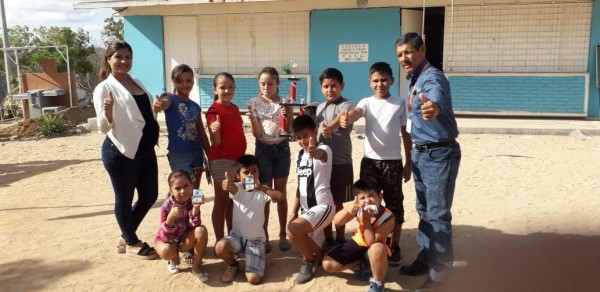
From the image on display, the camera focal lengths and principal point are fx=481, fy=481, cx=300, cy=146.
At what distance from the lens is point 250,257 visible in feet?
11.1

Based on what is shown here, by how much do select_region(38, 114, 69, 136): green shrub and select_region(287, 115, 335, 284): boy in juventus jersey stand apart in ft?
31.9

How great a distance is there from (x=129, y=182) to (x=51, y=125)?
352 inches

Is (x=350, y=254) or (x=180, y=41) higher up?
(x=180, y=41)

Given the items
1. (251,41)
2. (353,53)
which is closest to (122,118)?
(353,53)

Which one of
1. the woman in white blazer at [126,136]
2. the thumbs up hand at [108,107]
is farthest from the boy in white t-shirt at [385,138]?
the thumbs up hand at [108,107]

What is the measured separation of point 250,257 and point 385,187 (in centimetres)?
109

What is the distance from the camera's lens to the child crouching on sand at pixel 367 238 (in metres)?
3.04

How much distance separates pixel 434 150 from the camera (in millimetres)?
2986

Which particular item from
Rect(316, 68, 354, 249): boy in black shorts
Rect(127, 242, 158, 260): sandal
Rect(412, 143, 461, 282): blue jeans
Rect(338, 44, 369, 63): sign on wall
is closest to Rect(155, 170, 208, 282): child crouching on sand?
Rect(127, 242, 158, 260): sandal

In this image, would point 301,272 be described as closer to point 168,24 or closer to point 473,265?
point 473,265

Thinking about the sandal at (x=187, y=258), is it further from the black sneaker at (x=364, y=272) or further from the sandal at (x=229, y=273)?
the black sneaker at (x=364, y=272)

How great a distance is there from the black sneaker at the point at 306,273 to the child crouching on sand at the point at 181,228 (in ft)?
2.17

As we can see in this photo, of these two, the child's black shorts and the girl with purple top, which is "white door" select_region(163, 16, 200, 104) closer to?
the girl with purple top

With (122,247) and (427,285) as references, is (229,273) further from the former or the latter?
(427,285)
